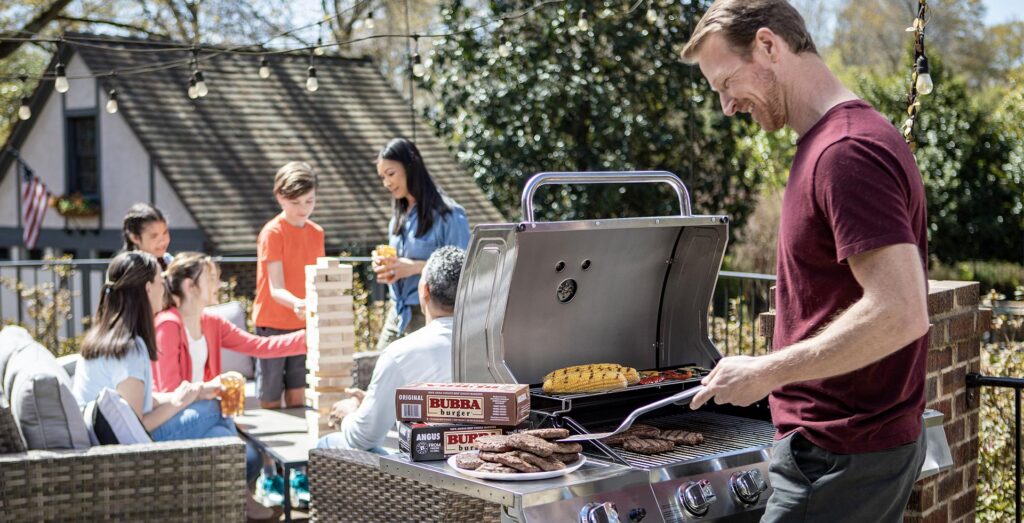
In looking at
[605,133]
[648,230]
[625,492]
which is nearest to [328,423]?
[648,230]

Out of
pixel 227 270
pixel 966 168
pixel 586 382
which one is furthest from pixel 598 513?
pixel 966 168

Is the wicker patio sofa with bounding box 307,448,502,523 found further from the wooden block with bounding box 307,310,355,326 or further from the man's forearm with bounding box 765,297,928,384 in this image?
the man's forearm with bounding box 765,297,928,384

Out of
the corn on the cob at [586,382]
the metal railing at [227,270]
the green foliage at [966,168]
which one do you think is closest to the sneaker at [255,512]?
the metal railing at [227,270]

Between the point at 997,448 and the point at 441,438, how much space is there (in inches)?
132

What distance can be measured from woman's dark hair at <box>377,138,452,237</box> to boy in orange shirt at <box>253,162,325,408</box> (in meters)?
0.55

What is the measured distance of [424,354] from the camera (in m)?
3.43

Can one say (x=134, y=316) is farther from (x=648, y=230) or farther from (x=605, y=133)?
(x=605, y=133)

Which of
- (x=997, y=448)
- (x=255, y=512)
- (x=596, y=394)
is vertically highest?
(x=596, y=394)

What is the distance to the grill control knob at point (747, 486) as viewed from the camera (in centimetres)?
242

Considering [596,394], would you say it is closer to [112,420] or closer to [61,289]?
[112,420]

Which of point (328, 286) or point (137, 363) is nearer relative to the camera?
point (137, 363)

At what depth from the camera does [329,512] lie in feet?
12.3

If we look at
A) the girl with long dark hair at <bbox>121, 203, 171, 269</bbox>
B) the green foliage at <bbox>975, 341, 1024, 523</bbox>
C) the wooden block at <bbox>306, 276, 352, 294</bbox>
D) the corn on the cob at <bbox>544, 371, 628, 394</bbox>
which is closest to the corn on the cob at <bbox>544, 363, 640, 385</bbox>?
the corn on the cob at <bbox>544, 371, 628, 394</bbox>

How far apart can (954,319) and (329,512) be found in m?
2.28
